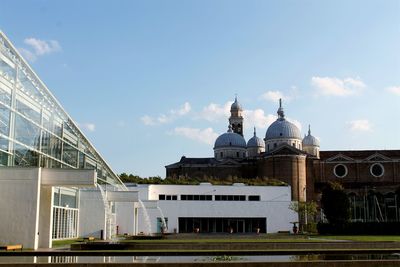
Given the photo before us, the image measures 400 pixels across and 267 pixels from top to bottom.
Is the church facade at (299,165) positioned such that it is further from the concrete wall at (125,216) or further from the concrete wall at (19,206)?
the concrete wall at (19,206)

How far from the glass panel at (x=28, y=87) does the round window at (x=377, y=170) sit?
81383 mm

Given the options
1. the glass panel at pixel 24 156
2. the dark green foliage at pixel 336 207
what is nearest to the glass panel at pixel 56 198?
the glass panel at pixel 24 156

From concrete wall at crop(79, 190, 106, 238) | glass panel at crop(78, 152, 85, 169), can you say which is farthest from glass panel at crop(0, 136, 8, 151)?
concrete wall at crop(79, 190, 106, 238)

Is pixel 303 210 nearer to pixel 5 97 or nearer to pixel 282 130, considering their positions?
pixel 282 130

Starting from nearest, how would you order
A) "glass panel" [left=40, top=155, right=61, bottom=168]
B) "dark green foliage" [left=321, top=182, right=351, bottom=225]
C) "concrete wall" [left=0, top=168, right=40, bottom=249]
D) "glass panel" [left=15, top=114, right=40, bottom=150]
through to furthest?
"concrete wall" [left=0, top=168, right=40, bottom=249], "glass panel" [left=15, top=114, right=40, bottom=150], "glass panel" [left=40, top=155, right=61, bottom=168], "dark green foliage" [left=321, top=182, right=351, bottom=225]

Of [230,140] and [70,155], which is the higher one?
[230,140]

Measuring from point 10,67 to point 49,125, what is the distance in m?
5.15

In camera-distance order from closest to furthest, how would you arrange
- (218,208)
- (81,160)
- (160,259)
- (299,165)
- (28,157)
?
1. (160,259)
2. (28,157)
3. (81,160)
4. (218,208)
5. (299,165)

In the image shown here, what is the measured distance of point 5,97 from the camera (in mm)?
26219

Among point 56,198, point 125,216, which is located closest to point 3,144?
point 56,198

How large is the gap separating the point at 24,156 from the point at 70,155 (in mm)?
7480

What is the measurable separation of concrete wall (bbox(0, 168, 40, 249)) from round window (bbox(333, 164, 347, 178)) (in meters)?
80.9

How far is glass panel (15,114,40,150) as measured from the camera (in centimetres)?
2731

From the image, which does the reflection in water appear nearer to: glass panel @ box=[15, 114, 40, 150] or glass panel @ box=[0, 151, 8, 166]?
glass panel @ box=[0, 151, 8, 166]
